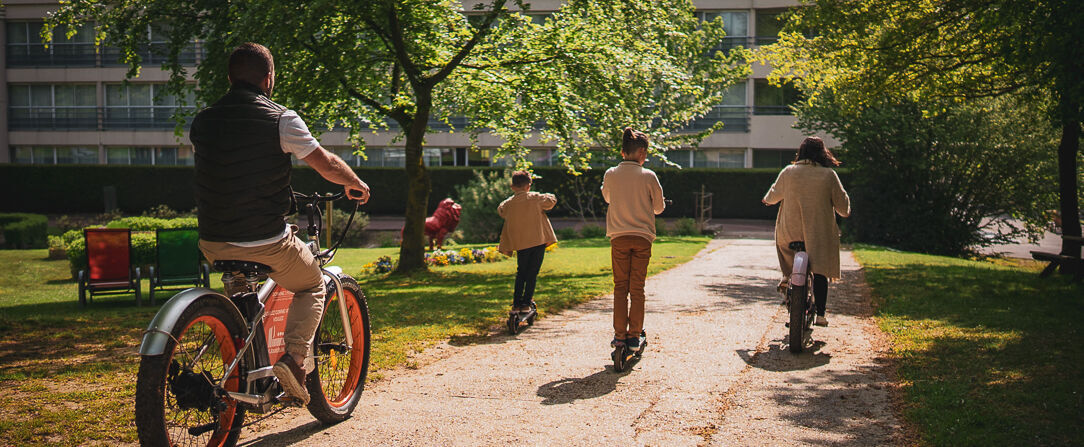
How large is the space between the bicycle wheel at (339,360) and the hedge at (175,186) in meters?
31.2

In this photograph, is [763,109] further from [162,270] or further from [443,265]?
[162,270]

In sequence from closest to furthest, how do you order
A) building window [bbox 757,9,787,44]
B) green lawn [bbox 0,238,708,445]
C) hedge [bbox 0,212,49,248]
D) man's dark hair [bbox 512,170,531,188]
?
1. green lawn [bbox 0,238,708,445]
2. man's dark hair [bbox 512,170,531,188]
3. hedge [bbox 0,212,49,248]
4. building window [bbox 757,9,787,44]

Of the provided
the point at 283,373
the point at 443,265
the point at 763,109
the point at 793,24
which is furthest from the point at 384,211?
the point at 283,373

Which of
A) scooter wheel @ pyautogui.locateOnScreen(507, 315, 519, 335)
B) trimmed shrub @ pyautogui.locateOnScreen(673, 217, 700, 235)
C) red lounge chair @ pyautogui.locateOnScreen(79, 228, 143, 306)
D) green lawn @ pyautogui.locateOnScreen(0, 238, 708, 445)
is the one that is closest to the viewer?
green lawn @ pyautogui.locateOnScreen(0, 238, 708, 445)

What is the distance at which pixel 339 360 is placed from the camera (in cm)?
516

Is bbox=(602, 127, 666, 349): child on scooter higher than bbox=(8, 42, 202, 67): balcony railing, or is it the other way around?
bbox=(8, 42, 202, 67): balcony railing

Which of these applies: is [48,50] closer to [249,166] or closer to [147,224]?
[147,224]

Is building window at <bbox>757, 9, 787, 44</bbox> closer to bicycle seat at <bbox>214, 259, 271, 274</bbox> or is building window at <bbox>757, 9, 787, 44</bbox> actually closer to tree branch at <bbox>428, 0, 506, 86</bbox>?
tree branch at <bbox>428, 0, 506, 86</bbox>

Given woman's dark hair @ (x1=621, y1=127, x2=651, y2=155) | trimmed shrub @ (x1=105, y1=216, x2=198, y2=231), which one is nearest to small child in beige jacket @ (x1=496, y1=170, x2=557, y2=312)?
woman's dark hair @ (x1=621, y1=127, x2=651, y2=155)

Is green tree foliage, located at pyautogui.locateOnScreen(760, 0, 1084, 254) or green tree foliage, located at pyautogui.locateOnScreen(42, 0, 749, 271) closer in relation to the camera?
green tree foliage, located at pyautogui.locateOnScreen(42, 0, 749, 271)

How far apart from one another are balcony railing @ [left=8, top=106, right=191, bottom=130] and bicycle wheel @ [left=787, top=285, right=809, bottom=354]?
44.5 meters

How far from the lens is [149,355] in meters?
3.48

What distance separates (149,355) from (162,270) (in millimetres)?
9562

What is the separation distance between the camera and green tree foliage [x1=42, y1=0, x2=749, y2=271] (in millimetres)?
12805
